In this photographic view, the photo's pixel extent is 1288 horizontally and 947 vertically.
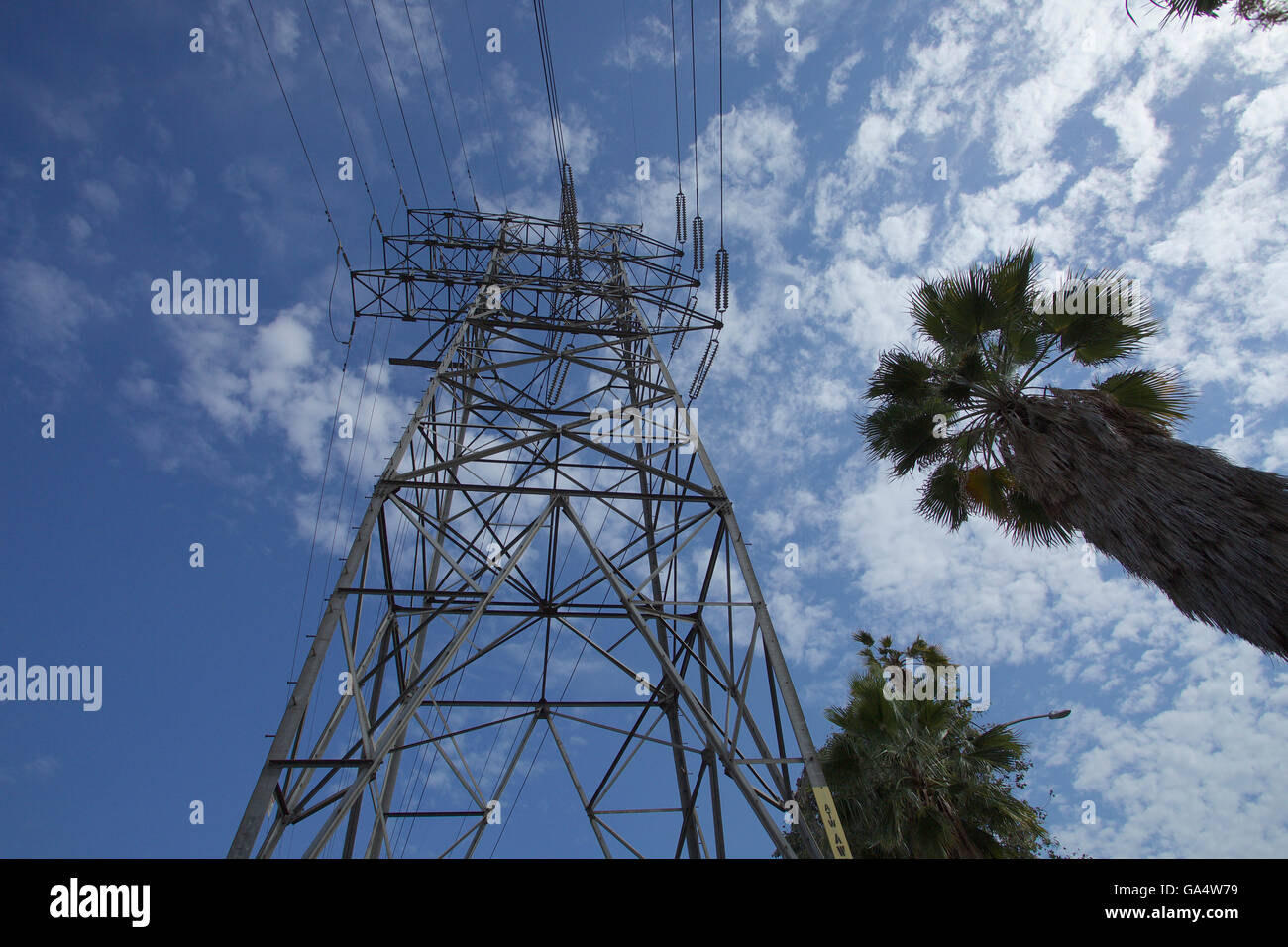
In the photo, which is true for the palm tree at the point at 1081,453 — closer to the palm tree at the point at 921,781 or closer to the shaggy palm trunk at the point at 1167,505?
the shaggy palm trunk at the point at 1167,505

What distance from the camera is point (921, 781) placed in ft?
32.0

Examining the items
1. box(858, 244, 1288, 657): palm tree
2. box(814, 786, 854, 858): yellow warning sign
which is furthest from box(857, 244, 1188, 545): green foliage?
box(814, 786, 854, 858): yellow warning sign

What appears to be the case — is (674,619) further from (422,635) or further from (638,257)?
(638,257)

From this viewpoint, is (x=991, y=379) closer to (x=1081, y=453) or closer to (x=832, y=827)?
(x=1081, y=453)

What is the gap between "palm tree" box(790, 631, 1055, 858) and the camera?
9.50m

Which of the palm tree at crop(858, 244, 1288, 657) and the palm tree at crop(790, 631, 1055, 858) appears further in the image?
the palm tree at crop(790, 631, 1055, 858)

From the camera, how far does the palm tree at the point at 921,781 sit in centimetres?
950

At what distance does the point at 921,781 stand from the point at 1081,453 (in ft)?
16.3

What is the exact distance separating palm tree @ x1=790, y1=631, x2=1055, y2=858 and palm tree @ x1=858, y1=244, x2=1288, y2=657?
2881 millimetres

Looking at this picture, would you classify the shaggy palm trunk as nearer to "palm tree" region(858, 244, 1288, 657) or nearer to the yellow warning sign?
"palm tree" region(858, 244, 1288, 657)

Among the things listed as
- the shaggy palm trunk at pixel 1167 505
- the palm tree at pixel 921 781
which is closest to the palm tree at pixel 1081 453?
the shaggy palm trunk at pixel 1167 505
